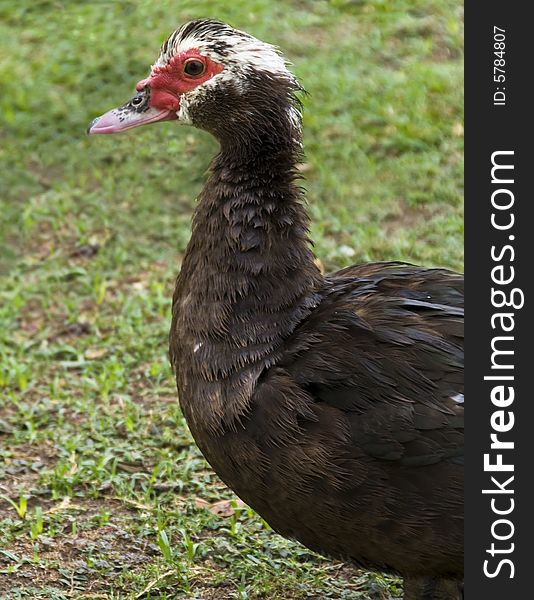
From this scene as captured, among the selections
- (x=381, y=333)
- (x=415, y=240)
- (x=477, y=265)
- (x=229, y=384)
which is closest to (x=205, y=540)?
(x=229, y=384)

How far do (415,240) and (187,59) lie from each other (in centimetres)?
282

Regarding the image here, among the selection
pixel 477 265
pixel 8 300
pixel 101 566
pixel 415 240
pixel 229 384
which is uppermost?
pixel 415 240

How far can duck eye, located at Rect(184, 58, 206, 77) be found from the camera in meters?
4.64

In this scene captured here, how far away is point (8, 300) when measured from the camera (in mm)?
6832

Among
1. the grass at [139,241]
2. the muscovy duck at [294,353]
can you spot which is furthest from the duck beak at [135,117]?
the grass at [139,241]

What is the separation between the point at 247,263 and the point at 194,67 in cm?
80

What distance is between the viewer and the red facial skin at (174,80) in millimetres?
4633

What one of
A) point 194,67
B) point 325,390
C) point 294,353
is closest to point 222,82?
point 194,67

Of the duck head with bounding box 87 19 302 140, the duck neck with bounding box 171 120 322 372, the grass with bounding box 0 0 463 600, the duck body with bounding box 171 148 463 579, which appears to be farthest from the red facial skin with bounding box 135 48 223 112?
the grass with bounding box 0 0 463 600

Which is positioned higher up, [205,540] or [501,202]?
[501,202]

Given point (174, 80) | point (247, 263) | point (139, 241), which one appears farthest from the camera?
point (139, 241)

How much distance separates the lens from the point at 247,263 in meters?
4.43

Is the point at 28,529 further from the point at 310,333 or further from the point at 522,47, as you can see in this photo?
the point at 522,47

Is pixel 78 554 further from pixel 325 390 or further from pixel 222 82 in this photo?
pixel 222 82
